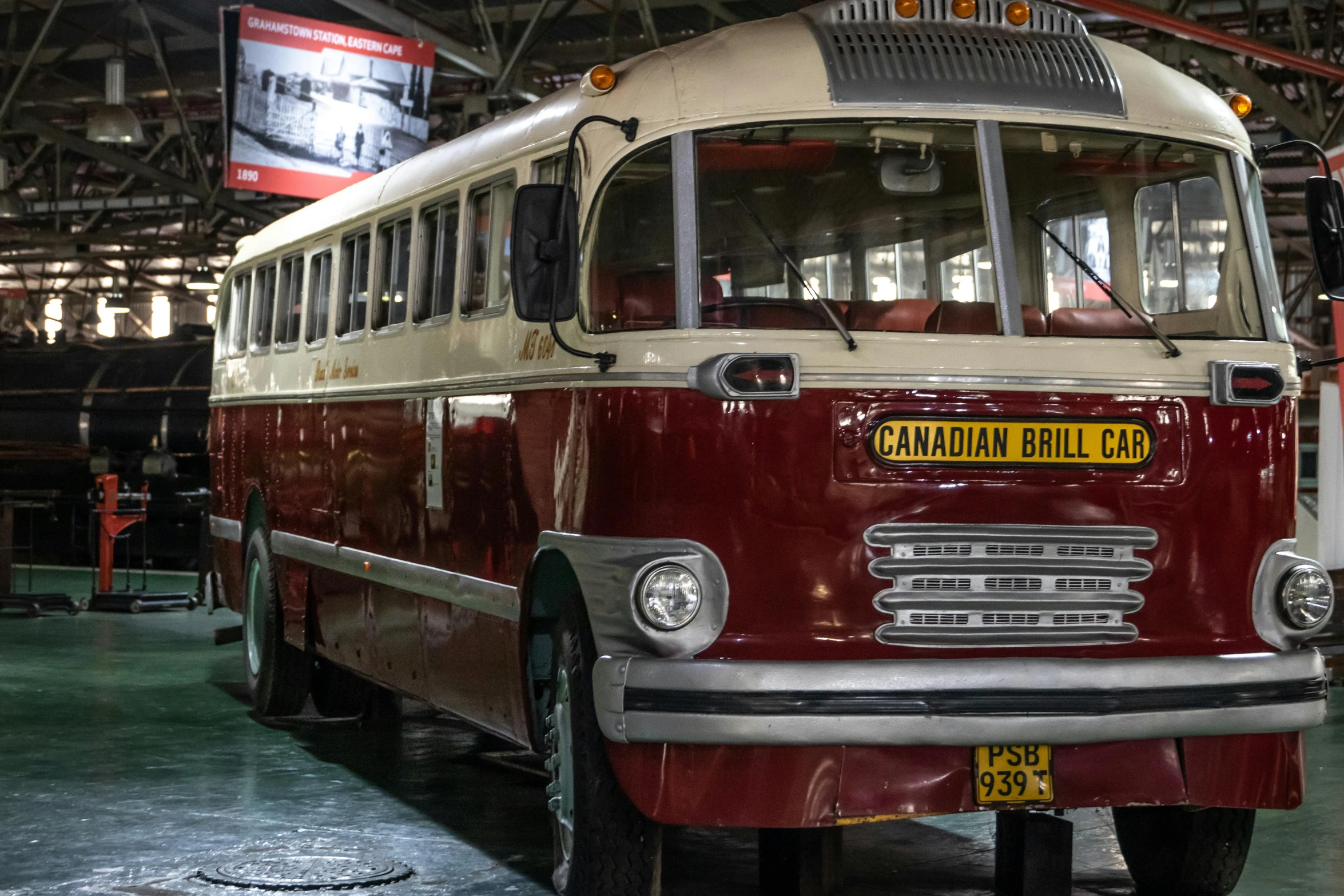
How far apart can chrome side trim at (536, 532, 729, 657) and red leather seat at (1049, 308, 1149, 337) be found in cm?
133

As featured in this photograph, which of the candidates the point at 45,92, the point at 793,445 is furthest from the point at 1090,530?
the point at 45,92

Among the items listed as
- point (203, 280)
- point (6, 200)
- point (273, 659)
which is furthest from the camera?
point (203, 280)

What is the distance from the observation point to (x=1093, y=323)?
5.73 m

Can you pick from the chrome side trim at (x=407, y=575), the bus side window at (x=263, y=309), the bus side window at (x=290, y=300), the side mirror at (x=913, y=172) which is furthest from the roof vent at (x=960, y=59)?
the bus side window at (x=263, y=309)

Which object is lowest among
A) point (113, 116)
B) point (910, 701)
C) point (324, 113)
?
point (910, 701)

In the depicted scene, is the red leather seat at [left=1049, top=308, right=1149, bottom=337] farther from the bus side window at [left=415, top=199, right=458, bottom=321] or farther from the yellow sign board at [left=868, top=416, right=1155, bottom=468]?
the bus side window at [left=415, top=199, right=458, bottom=321]

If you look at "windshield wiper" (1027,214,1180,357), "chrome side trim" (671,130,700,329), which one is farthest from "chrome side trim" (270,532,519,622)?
"windshield wiper" (1027,214,1180,357)

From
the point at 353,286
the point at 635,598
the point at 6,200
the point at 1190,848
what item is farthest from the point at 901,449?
the point at 6,200

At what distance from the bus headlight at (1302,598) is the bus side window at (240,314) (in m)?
7.20

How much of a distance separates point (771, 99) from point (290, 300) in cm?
523

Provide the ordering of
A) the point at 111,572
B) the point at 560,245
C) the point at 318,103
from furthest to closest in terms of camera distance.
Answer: the point at 111,572
the point at 318,103
the point at 560,245

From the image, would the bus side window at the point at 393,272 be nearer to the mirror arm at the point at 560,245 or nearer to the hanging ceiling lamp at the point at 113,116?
the mirror arm at the point at 560,245

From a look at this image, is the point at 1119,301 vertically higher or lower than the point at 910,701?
higher

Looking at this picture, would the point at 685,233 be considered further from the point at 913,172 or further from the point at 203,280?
the point at 203,280
